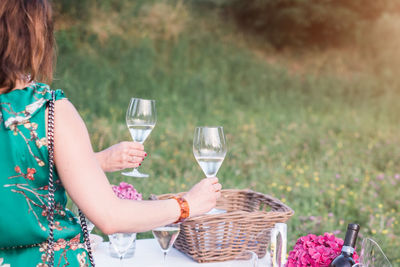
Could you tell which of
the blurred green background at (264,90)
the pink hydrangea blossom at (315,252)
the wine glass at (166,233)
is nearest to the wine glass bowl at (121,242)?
the wine glass at (166,233)

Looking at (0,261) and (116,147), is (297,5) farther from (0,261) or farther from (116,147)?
(0,261)

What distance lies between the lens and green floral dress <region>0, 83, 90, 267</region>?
4.23ft

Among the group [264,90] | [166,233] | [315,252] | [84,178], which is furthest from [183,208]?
[264,90]

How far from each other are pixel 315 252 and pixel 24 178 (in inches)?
37.0

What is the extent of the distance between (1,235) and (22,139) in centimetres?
26

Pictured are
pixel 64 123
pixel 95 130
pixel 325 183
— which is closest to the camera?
pixel 64 123

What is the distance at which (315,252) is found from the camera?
1670mm

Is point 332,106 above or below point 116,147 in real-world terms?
below

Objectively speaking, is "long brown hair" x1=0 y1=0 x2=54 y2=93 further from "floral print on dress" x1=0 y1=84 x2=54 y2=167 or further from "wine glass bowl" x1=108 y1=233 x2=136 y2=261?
"wine glass bowl" x1=108 y1=233 x2=136 y2=261

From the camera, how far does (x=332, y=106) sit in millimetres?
9125

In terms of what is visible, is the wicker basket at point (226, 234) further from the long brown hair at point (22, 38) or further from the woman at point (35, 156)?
the long brown hair at point (22, 38)

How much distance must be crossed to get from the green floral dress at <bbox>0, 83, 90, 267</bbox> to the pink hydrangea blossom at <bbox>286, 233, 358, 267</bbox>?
2.58ft

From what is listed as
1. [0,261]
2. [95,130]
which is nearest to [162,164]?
[95,130]

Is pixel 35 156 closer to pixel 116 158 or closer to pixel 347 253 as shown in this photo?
pixel 116 158
